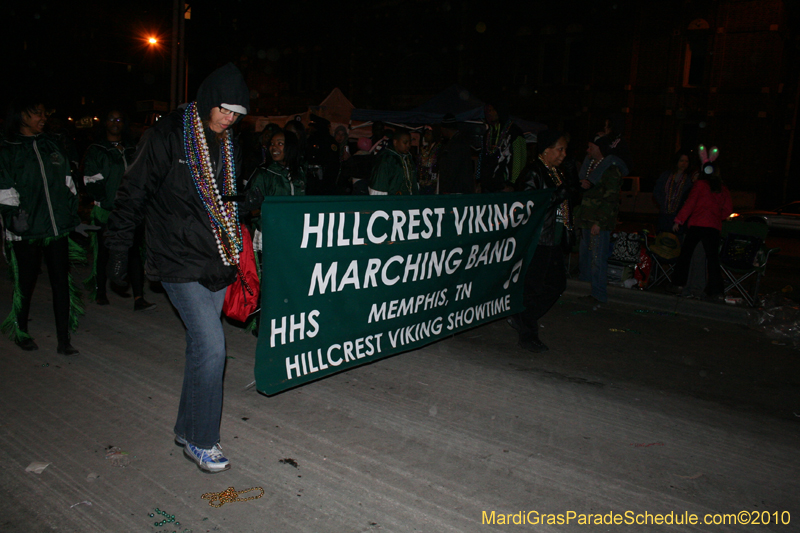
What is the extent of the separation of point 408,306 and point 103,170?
12.5 ft

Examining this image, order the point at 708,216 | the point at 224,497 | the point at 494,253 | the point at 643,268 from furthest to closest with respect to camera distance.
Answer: the point at 643,268
the point at 708,216
the point at 494,253
the point at 224,497

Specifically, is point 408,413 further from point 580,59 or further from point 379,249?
point 580,59

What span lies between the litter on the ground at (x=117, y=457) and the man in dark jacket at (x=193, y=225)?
429mm

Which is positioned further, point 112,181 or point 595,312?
point 595,312

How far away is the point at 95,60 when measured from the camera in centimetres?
4753

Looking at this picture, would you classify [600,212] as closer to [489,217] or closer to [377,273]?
[489,217]

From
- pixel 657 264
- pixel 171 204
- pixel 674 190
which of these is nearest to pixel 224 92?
pixel 171 204

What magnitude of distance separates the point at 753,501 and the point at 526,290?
2.87 meters

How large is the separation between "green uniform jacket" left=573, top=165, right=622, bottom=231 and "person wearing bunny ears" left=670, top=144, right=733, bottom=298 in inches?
52.7

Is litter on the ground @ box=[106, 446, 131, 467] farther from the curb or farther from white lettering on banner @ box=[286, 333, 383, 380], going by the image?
the curb

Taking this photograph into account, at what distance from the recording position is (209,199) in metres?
3.17

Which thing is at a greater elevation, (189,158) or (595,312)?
(189,158)

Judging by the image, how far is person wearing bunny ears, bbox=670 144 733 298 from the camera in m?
8.38

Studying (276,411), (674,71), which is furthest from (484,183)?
(674,71)
